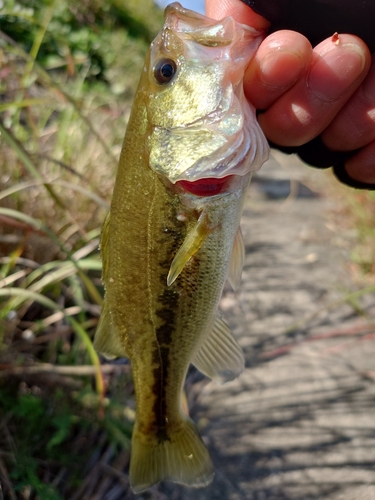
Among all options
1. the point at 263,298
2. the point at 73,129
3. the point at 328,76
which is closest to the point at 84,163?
the point at 73,129

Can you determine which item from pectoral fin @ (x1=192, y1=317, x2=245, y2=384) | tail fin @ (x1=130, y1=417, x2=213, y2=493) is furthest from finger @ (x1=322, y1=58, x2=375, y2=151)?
tail fin @ (x1=130, y1=417, x2=213, y2=493)

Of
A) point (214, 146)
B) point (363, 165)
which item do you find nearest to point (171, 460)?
point (214, 146)

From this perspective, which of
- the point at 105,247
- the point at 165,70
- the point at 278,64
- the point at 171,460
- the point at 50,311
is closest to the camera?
the point at 278,64

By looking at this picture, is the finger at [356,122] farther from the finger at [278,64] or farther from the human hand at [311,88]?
the finger at [278,64]

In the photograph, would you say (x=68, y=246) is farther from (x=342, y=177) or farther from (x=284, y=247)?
(x=284, y=247)

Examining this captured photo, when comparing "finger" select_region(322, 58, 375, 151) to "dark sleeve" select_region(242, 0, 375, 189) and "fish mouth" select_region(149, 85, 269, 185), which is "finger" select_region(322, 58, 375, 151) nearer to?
"dark sleeve" select_region(242, 0, 375, 189)

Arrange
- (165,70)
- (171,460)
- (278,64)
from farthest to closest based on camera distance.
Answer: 1. (171,460)
2. (165,70)
3. (278,64)

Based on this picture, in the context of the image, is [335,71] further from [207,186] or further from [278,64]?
[207,186]
